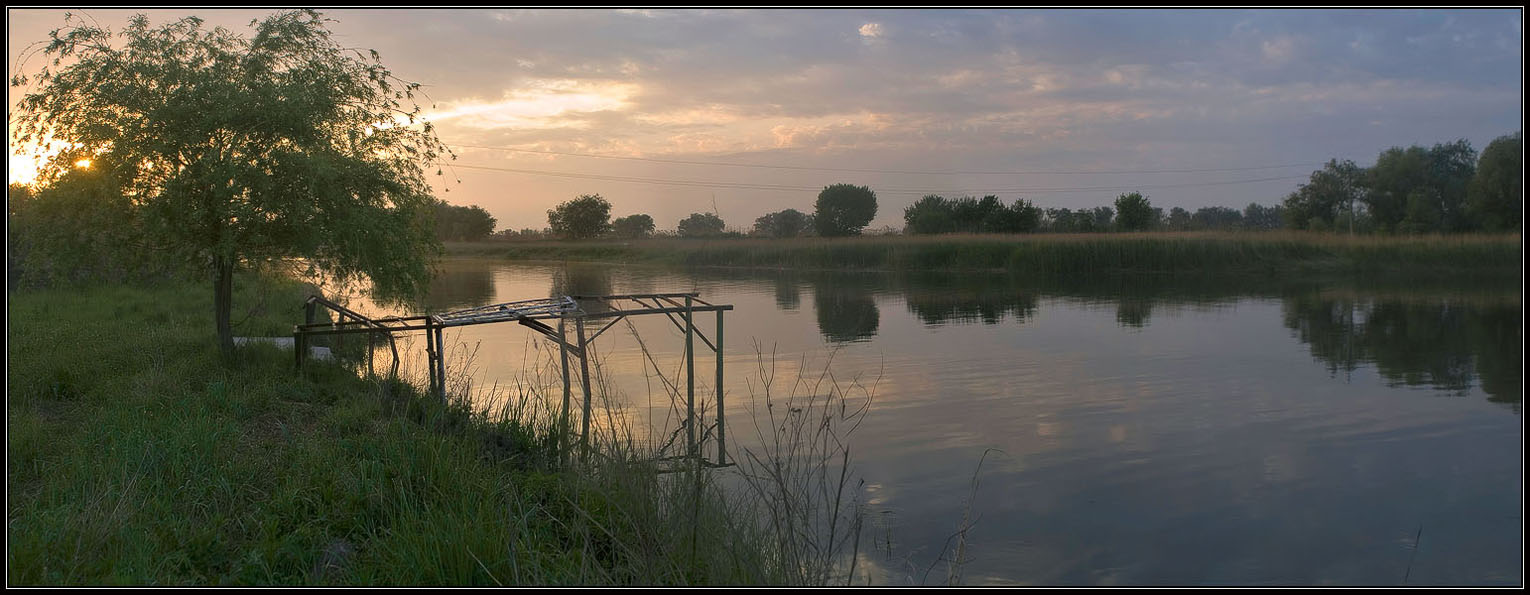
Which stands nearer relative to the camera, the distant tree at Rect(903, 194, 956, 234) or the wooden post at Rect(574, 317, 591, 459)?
the wooden post at Rect(574, 317, 591, 459)

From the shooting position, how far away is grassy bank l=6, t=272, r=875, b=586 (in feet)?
19.4

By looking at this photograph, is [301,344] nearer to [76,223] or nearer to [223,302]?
[223,302]

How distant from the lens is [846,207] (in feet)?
363

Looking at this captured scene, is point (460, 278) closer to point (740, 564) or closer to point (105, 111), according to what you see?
point (105, 111)

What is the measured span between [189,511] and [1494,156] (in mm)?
57320

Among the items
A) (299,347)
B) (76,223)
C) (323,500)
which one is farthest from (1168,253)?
(323,500)

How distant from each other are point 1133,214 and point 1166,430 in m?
53.5

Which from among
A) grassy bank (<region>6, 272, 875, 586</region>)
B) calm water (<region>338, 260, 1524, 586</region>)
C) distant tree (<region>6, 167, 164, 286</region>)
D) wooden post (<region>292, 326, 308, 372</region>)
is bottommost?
calm water (<region>338, 260, 1524, 586</region>)

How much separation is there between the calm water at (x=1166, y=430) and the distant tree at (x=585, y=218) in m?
76.1

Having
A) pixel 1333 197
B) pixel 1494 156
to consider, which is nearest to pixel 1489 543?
pixel 1494 156

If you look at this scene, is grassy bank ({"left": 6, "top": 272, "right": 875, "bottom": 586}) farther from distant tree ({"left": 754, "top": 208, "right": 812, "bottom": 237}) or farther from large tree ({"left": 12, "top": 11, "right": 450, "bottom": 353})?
distant tree ({"left": 754, "top": 208, "right": 812, "bottom": 237})

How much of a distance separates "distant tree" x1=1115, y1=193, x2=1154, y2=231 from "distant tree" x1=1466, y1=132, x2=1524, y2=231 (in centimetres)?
1745

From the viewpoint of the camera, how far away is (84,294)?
68.1ft

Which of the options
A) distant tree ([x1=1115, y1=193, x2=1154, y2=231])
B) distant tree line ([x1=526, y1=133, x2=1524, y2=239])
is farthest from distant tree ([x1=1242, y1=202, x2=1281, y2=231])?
distant tree ([x1=1115, y1=193, x2=1154, y2=231])
